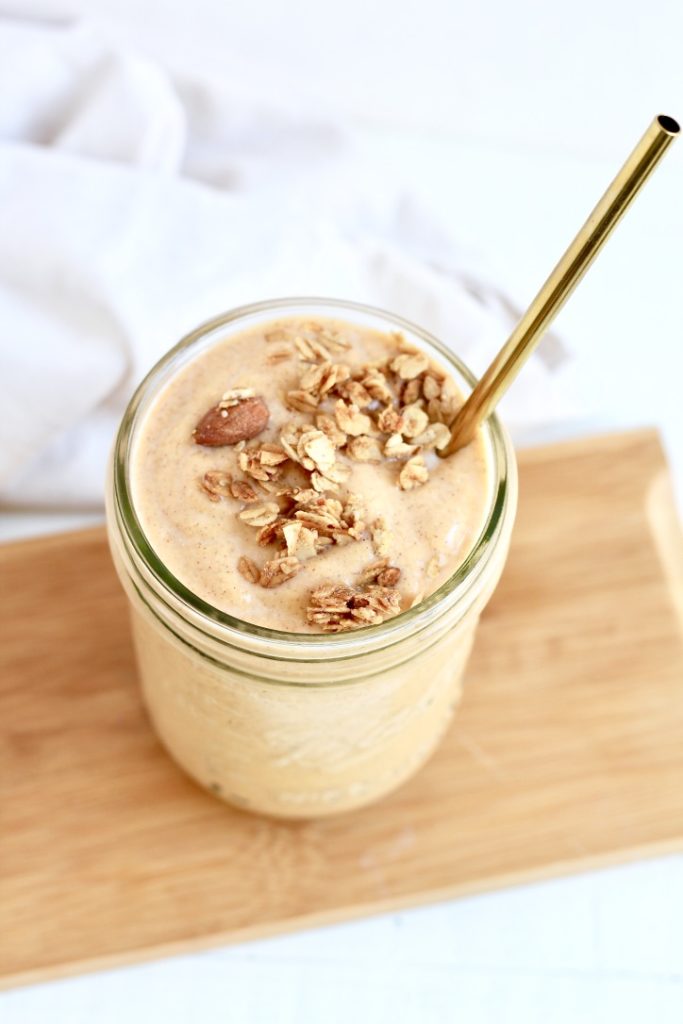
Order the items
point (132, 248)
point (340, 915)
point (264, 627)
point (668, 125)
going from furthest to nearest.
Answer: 1. point (132, 248)
2. point (340, 915)
3. point (264, 627)
4. point (668, 125)

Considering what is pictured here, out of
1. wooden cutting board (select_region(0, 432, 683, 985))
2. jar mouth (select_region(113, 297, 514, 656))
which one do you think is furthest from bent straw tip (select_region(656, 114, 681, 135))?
wooden cutting board (select_region(0, 432, 683, 985))

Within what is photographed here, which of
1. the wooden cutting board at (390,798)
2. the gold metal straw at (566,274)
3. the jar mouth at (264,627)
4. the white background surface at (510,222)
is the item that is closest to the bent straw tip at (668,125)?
the gold metal straw at (566,274)

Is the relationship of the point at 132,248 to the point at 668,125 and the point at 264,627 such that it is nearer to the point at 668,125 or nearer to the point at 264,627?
the point at 264,627

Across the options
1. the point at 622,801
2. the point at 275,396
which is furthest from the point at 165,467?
the point at 622,801

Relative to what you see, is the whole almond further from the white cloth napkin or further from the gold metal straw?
the white cloth napkin

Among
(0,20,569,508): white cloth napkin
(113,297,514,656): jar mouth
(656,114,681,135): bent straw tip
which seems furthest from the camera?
(0,20,569,508): white cloth napkin

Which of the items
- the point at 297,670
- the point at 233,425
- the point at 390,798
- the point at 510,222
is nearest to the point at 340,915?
the point at 390,798

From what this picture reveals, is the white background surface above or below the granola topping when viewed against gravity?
below
